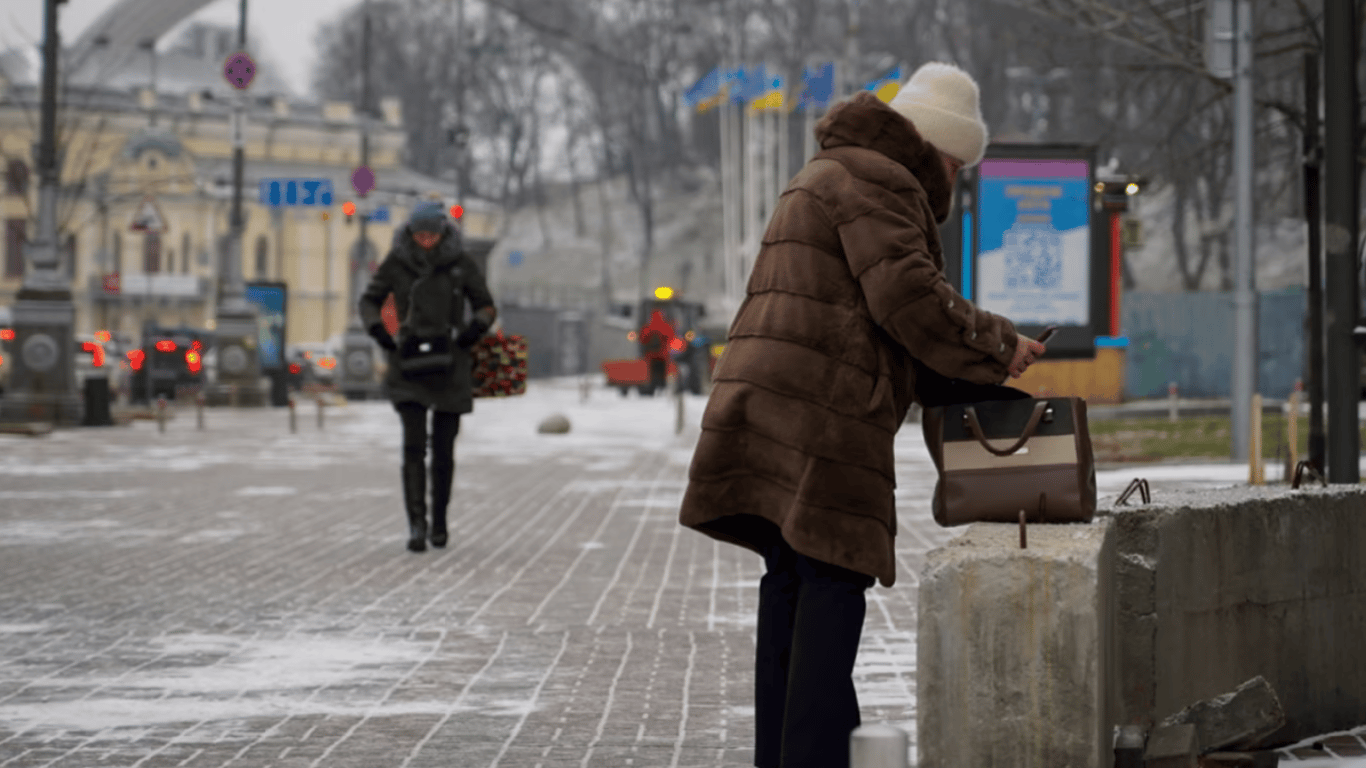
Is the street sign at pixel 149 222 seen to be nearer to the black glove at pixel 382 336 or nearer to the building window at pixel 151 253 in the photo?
the black glove at pixel 382 336

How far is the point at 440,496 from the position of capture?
11.8m

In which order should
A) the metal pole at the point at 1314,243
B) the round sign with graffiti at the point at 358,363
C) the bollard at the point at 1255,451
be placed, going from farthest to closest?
1. the round sign with graffiti at the point at 358,363
2. the bollard at the point at 1255,451
3. the metal pole at the point at 1314,243

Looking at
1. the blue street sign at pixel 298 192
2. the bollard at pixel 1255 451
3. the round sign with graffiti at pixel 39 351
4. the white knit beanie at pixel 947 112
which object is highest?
the blue street sign at pixel 298 192

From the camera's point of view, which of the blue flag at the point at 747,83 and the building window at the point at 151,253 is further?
the building window at the point at 151,253

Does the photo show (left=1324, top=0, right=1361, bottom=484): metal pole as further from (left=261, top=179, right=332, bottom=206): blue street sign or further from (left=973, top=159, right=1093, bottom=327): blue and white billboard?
(left=261, top=179, right=332, bottom=206): blue street sign

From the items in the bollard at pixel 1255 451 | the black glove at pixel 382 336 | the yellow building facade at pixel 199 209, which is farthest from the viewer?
the yellow building facade at pixel 199 209

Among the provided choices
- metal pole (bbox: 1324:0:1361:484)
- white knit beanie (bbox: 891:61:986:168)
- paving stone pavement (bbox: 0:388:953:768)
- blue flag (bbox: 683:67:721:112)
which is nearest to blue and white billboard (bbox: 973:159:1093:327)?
paving stone pavement (bbox: 0:388:953:768)

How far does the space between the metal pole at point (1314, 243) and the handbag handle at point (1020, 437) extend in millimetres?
6228

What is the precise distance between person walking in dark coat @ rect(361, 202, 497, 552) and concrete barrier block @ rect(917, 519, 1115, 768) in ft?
22.8

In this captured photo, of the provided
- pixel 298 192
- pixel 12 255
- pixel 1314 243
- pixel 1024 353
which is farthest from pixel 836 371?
pixel 12 255

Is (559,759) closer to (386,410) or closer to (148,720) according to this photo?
(148,720)

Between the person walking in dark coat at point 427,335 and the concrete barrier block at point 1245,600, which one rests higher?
the person walking in dark coat at point 427,335

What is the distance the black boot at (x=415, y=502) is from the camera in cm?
1163

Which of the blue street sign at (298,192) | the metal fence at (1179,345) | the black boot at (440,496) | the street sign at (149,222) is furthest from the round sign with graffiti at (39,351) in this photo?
the blue street sign at (298,192)
